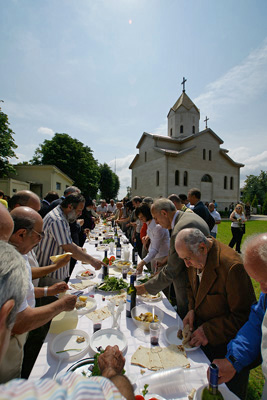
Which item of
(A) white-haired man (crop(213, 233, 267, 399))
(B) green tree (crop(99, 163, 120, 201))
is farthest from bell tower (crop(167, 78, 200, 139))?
(A) white-haired man (crop(213, 233, 267, 399))

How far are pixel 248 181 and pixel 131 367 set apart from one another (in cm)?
6872

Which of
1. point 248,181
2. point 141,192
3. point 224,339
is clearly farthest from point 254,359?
point 248,181

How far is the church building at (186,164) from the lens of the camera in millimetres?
27844

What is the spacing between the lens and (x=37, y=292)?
6.86 ft

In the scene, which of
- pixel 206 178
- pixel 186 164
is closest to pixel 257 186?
pixel 206 178

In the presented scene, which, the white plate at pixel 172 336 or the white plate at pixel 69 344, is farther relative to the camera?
the white plate at pixel 172 336

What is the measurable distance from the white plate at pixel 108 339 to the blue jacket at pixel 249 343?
83cm

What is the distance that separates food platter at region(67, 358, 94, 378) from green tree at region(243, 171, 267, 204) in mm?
59769

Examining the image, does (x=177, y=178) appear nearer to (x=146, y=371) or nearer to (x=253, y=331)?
(x=253, y=331)

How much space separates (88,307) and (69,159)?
29.3 meters

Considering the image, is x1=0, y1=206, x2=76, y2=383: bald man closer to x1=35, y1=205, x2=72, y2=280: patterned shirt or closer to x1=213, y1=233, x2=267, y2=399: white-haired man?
x1=35, y1=205, x2=72, y2=280: patterned shirt

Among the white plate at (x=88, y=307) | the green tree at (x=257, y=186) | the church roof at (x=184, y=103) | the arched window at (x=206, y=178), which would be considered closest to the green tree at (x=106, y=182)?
the church roof at (x=184, y=103)

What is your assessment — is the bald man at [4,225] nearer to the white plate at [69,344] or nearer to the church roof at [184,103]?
the white plate at [69,344]

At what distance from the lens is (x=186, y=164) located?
93.8 feet
